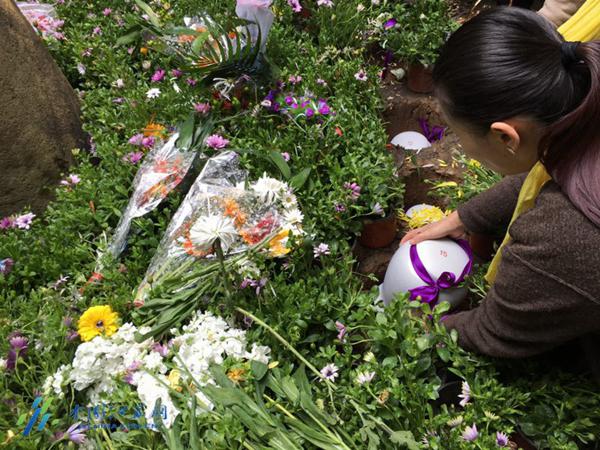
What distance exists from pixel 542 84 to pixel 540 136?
0.39 feet

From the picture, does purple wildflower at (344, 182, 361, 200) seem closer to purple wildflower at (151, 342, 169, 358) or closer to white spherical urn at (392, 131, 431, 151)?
white spherical urn at (392, 131, 431, 151)

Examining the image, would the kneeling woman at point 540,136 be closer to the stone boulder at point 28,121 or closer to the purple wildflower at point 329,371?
the purple wildflower at point 329,371

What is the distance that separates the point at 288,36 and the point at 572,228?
6.58 ft

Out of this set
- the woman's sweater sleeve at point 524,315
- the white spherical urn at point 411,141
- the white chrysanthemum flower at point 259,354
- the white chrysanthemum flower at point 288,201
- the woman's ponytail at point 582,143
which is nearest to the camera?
the woman's ponytail at point 582,143

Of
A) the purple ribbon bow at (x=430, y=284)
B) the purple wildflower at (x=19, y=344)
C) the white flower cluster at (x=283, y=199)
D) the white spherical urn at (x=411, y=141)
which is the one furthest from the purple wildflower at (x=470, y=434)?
the white spherical urn at (x=411, y=141)

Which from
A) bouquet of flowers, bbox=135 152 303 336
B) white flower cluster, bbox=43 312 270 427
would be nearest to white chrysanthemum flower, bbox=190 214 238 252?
bouquet of flowers, bbox=135 152 303 336

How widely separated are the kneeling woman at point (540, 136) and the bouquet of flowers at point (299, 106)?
3.09 ft

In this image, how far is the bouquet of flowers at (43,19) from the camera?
284cm

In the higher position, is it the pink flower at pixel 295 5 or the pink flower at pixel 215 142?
the pink flower at pixel 295 5

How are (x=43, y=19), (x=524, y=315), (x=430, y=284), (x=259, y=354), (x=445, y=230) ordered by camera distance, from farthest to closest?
(x=43, y=19), (x=445, y=230), (x=430, y=284), (x=259, y=354), (x=524, y=315)

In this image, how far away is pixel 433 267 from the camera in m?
1.53

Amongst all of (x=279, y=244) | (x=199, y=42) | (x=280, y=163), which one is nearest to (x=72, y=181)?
(x=199, y=42)

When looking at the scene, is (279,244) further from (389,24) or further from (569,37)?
(389,24)

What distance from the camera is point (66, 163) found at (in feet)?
7.12
